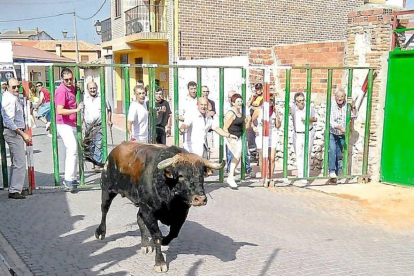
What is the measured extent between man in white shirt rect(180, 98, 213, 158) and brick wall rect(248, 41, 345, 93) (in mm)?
3409

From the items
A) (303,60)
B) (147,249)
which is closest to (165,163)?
(147,249)

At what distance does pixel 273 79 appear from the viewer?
11234 millimetres

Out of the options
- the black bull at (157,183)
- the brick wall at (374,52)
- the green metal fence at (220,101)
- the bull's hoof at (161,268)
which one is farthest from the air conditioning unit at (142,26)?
the bull's hoof at (161,268)

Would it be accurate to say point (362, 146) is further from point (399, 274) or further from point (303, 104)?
point (399, 274)

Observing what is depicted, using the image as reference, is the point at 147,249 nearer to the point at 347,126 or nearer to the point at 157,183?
the point at 157,183

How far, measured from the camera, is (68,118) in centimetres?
762

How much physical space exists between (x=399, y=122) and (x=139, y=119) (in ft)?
15.5

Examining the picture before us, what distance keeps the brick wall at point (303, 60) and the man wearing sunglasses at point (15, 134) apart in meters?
6.07

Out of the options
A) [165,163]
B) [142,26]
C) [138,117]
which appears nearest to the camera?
[165,163]

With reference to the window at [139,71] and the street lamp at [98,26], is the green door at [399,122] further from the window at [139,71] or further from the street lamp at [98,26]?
the street lamp at [98,26]

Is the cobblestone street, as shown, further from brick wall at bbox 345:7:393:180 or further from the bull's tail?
brick wall at bbox 345:7:393:180

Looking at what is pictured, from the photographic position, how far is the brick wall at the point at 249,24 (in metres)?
17.1

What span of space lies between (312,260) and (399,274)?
0.90 meters

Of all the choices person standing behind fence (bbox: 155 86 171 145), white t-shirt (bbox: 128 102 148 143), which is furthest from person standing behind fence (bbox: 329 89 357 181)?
white t-shirt (bbox: 128 102 148 143)
